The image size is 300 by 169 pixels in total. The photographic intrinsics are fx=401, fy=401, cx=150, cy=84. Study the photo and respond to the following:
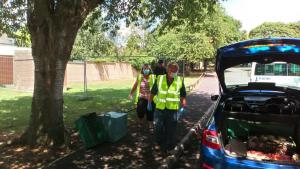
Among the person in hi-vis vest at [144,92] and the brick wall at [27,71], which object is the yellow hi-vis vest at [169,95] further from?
the brick wall at [27,71]

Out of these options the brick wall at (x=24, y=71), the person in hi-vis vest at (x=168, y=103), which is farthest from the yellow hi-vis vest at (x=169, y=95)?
the brick wall at (x=24, y=71)

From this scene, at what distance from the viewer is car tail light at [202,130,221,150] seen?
495 cm

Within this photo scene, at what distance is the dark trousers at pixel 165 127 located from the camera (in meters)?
7.90

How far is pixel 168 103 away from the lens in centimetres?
776

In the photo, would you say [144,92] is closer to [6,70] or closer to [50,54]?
[50,54]

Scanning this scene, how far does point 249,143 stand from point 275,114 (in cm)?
69

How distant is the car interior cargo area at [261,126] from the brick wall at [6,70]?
23464mm

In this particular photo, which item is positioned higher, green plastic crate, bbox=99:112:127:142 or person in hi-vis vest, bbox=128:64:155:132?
person in hi-vis vest, bbox=128:64:155:132

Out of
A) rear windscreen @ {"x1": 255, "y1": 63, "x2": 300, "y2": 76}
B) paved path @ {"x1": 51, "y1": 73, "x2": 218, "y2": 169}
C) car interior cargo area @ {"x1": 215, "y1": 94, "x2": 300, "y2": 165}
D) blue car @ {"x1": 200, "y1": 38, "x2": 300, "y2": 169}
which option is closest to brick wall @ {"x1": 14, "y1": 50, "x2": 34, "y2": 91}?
rear windscreen @ {"x1": 255, "y1": 63, "x2": 300, "y2": 76}

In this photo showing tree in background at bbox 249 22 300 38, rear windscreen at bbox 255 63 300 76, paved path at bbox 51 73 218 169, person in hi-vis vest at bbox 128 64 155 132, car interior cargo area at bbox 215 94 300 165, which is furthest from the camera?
tree in background at bbox 249 22 300 38

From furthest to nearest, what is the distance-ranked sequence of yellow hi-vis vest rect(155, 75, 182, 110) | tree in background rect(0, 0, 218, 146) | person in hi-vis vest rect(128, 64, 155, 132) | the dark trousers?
person in hi-vis vest rect(128, 64, 155, 132) → tree in background rect(0, 0, 218, 146) → the dark trousers → yellow hi-vis vest rect(155, 75, 182, 110)

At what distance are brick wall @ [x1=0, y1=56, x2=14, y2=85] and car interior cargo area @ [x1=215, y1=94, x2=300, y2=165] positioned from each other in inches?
924

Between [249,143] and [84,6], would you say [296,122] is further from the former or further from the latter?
[84,6]

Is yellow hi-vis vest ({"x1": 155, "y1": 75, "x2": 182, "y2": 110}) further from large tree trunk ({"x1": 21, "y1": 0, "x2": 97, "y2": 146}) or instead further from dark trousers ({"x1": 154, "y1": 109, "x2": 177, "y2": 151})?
large tree trunk ({"x1": 21, "y1": 0, "x2": 97, "y2": 146})
